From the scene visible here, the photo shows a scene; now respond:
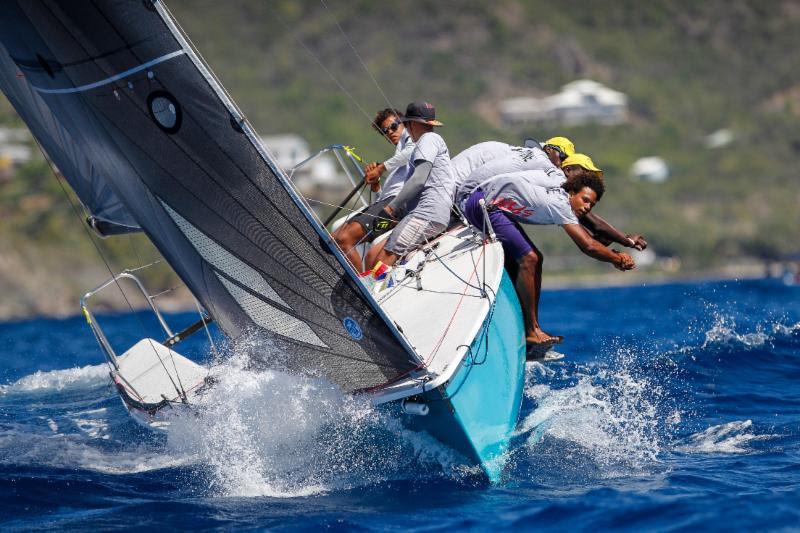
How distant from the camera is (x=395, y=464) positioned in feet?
18.6

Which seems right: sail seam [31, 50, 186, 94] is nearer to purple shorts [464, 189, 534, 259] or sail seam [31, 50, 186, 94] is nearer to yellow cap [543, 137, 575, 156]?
purple shorts [464, 189, 534, 259]

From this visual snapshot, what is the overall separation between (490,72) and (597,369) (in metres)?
→ 81.6

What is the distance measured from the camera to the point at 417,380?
538cm

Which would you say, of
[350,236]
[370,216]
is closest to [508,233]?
[370,216]

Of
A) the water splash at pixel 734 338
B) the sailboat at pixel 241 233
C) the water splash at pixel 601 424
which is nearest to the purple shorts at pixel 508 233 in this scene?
the sailboat at pixel 241 233

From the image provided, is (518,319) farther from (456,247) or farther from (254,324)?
(254,324)

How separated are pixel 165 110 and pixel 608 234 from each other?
2965mm

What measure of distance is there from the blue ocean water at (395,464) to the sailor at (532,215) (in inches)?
30.4

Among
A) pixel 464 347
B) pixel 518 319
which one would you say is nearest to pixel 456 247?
pixel 518 319

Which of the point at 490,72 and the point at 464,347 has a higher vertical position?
the point at 490,72

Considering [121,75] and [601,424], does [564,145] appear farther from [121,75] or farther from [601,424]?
[121,75]

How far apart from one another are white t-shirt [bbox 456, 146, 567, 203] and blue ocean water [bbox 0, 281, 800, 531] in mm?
1488

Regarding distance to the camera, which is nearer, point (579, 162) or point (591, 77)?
point (579, 162)

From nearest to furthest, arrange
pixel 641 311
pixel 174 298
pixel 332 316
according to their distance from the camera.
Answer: pixel 332 316
pixel 641 311
pixel 174 298
